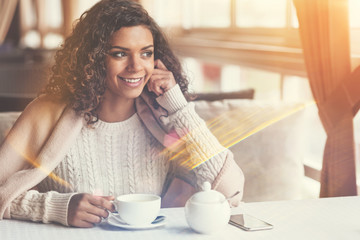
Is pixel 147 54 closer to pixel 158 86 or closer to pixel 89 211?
pixel 158 86

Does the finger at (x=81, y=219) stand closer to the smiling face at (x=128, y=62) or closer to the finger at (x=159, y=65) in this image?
the smiling face at (x=128, y=62)

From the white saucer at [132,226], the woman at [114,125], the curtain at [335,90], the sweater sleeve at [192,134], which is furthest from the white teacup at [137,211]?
the curtain at [335,90]

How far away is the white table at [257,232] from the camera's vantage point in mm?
1182

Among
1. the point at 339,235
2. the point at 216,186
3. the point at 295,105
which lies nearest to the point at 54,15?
the point at 295,105

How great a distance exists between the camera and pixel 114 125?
171 centimetres

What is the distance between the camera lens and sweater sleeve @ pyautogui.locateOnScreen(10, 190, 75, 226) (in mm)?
1285

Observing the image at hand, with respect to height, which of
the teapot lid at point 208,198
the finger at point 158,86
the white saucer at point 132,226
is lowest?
the white saucer at point 132,226

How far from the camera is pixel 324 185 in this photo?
6.87 ft

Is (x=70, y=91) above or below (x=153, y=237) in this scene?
above

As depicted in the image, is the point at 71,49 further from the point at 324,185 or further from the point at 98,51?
the point at 324,185

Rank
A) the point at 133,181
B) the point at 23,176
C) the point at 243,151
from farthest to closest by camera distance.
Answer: the point at 243,151
the point at 133,181
the point at 23,176

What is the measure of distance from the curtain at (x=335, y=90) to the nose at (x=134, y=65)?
30.9 inches

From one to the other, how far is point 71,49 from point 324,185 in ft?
3.56

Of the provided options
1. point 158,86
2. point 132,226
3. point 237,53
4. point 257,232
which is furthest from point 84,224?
point 237,53
